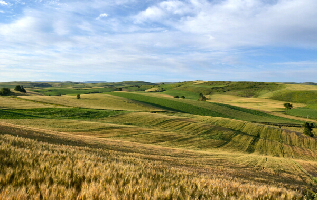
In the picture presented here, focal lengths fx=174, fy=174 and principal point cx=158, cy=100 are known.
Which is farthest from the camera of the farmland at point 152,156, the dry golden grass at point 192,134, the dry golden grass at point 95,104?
the dry golden grass at point 95,104

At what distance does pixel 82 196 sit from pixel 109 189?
580 mm

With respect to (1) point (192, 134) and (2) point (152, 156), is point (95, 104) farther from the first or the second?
(2) point (152, 156)

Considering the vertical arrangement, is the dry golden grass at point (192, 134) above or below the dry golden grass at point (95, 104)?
below

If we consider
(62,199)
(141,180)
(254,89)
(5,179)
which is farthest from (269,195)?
(254,89)

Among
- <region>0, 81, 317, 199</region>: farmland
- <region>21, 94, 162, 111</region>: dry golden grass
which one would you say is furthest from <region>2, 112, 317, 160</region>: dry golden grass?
<region>21, 94, 162, 111</region>: dry golden grass

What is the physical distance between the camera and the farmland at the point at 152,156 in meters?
3.90

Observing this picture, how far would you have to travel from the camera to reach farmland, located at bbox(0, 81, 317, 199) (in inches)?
154

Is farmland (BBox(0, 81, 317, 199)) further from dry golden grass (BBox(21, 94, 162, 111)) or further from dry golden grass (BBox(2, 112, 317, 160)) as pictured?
dry golden grass (BBox(21, 94, 162, 111))

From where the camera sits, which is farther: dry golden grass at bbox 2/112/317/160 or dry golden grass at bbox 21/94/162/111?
dry golden grass at bbox 21/94/162/111

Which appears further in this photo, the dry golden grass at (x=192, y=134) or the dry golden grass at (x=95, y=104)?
the dry golden grass at (x=95, y=104)

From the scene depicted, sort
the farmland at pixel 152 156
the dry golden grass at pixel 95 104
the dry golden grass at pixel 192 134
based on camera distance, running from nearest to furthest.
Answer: the farmland at pixel 152 156
the dry golden grass at pixel 192 134
the dry golden grass at pixel 95 104

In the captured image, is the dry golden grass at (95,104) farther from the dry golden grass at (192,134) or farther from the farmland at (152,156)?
the dry golden grass at (192,134)

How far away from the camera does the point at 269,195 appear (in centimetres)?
469

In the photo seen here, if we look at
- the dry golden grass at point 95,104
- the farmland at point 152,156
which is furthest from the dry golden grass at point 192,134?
the dry golden grass at point 95,104
